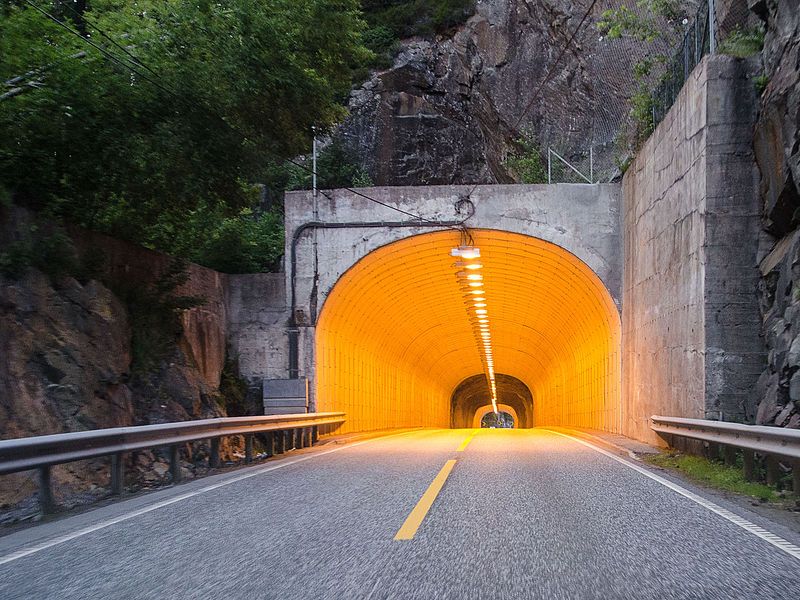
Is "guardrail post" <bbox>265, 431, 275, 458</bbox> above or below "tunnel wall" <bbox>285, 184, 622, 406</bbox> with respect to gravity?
below

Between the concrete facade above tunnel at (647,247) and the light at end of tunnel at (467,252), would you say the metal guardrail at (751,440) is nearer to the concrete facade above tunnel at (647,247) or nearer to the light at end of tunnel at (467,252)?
the concrete facade above tunnel at (647,247)

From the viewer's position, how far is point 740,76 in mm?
12438

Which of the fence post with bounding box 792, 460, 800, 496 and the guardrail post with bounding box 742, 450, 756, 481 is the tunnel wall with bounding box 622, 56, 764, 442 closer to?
the guardrail post with bounding box 742, 450, 756, 481

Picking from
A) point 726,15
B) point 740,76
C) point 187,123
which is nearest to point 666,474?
point 740,76

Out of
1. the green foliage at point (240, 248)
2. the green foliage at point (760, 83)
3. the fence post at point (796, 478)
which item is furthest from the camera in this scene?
the green foliage at point (240, 248)

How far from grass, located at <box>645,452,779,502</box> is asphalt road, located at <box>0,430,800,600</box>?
0.89 meters

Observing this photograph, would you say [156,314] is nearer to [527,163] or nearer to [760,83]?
[760,83]

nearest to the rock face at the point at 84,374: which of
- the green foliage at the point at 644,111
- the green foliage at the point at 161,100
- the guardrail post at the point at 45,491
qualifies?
the green foliage at the point at 161,100

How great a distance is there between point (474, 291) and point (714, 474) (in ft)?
51.5

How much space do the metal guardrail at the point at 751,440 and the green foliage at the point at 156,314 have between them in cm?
1036

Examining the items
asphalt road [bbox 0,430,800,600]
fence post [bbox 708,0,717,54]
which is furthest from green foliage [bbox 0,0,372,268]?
asphalt road [bbox 0,430,800,600]

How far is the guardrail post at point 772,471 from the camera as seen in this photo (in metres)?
8.92

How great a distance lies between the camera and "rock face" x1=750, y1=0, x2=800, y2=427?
1048 cm

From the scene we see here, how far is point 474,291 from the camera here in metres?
25.5
